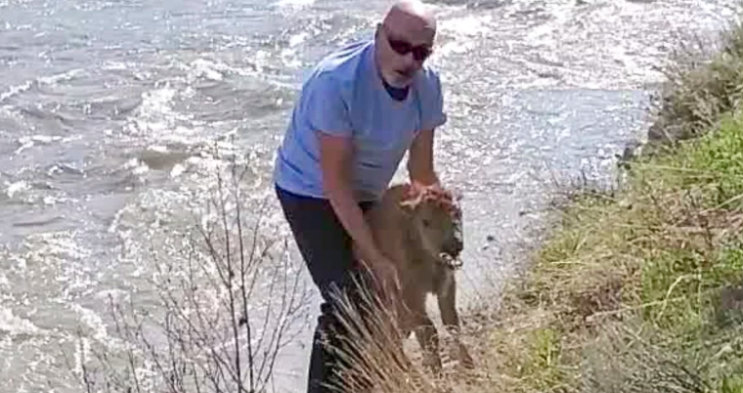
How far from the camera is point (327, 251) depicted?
6305 mm

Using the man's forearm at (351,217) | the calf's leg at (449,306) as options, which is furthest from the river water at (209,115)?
the man's forearm at (351,217)

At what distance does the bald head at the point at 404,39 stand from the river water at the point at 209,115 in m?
2.15

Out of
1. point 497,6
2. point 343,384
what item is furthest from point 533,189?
point 497,6

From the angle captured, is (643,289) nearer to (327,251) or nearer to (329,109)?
(327,251)

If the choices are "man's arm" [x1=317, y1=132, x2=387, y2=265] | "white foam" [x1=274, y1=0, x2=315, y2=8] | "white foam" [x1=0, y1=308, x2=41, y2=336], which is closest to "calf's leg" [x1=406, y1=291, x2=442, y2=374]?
"man's arm" [x1=317, y1=132, x2=387, y2=265]

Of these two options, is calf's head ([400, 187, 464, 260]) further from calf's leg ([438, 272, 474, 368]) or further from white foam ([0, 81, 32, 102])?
white foam ([0, 81, 32, 102])

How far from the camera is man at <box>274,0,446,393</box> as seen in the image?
19.2 feet

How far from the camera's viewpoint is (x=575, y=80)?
13711 mm

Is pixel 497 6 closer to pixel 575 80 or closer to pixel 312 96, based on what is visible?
pixel 575 80

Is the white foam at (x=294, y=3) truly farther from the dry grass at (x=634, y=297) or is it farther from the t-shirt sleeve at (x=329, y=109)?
the t-shirt sleeve at (x=329, y=109)

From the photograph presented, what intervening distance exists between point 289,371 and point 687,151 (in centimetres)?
211

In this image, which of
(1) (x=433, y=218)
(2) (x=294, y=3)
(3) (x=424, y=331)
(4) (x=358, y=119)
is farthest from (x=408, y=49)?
(2) (x=294, y=3)

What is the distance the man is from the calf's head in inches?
2.7

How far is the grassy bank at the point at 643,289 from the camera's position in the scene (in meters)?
5.00
